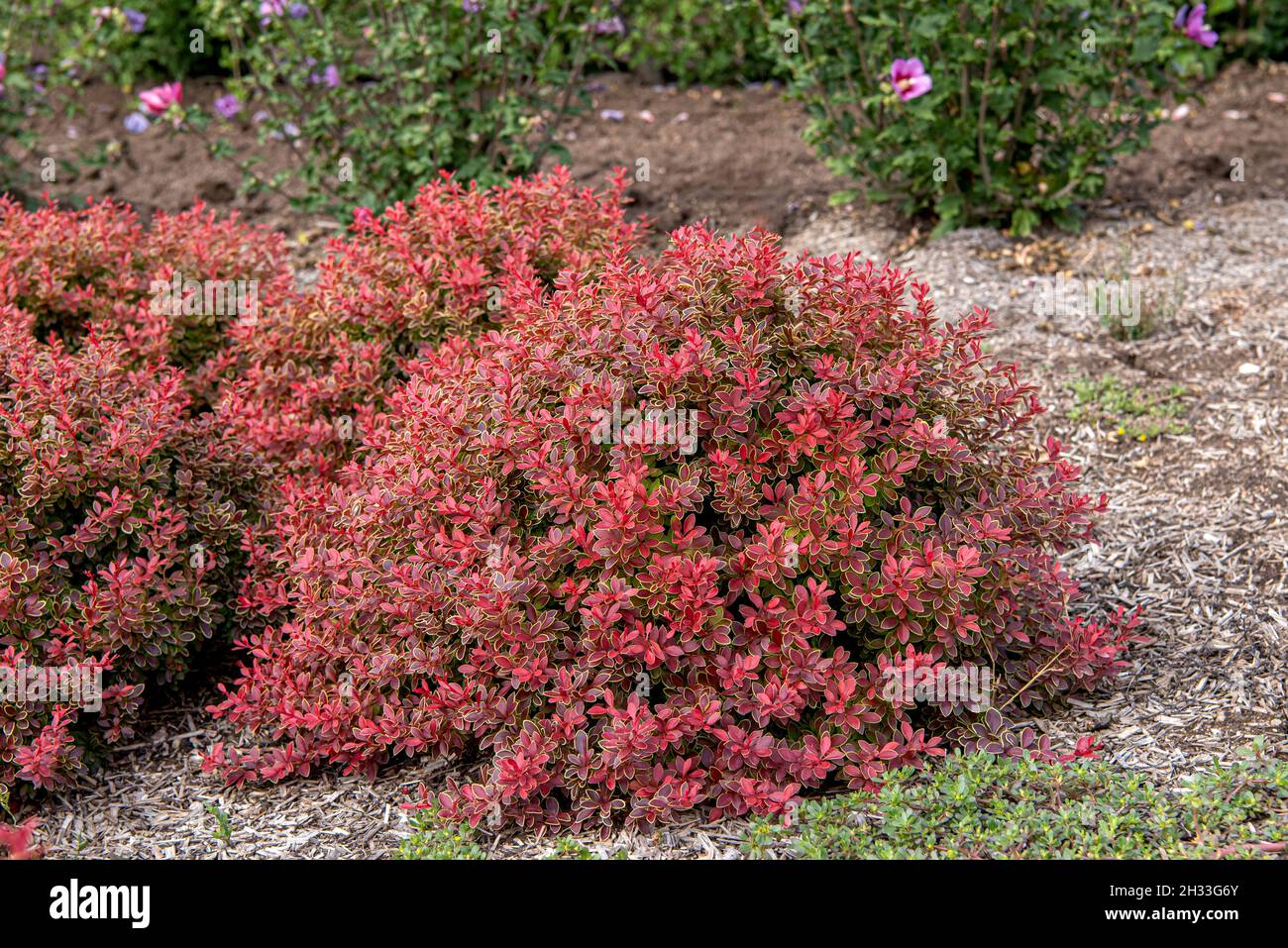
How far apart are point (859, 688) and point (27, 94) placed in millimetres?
6367

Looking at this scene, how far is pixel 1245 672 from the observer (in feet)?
11.4

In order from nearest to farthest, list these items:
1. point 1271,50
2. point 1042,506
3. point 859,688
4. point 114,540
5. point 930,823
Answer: point 930,823, point 859,688, point 1042,506, point 114,540, point 1271,50

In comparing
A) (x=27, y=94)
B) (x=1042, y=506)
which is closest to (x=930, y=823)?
(x=1042, y=506)

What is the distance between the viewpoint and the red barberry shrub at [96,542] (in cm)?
341
